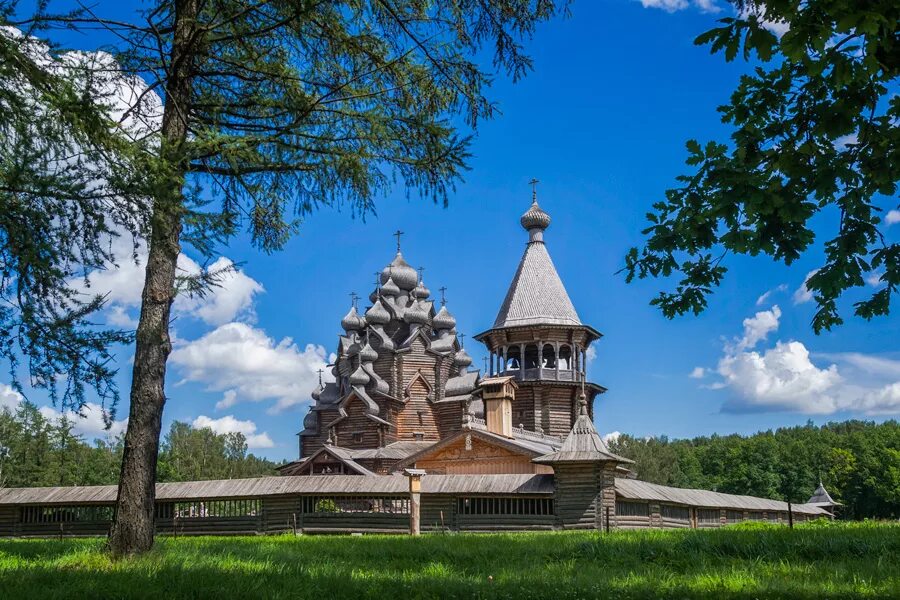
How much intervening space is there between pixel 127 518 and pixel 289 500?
1254 centimetres

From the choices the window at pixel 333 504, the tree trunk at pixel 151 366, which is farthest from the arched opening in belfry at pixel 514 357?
the tree trunk at pixel 151 366

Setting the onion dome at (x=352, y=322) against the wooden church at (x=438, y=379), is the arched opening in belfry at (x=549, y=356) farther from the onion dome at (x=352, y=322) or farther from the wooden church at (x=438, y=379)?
the onion dome at (x=352, y=322)

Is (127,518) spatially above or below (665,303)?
below

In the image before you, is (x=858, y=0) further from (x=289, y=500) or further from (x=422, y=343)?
(x=422, y=343)

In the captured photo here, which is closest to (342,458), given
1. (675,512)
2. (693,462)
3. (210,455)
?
(675,512)

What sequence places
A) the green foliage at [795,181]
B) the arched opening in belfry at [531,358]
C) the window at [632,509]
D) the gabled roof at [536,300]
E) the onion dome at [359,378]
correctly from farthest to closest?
1. the onion dome at [359,378]
2. the arched opening in belfry at [531,358]
3. the gabled roof at [536,300]
4. the window at [632,509]
5. the green foliage at [795,181]

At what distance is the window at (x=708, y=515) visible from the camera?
89.1 feet

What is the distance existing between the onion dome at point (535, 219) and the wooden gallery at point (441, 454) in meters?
0.07

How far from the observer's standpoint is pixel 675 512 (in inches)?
981

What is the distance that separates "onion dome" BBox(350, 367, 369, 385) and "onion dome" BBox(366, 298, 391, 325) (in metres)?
3.34

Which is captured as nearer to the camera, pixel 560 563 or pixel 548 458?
pixel 560 563

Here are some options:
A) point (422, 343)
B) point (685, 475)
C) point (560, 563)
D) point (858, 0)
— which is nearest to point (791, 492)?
point (685, 475)

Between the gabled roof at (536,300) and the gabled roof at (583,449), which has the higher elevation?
the gabled roof at (536,300)

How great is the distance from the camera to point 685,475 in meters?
69.4
